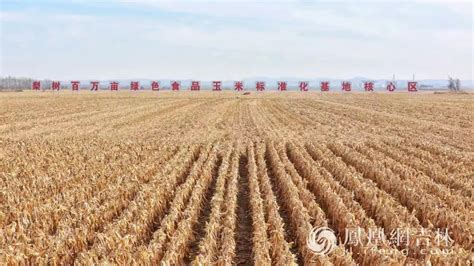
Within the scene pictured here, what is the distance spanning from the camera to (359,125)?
29.3 metres

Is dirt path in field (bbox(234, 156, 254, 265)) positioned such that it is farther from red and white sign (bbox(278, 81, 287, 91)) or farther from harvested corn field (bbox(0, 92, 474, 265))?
red and white sign (bbox(278, 81, 287, 91))

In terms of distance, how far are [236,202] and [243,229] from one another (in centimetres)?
178

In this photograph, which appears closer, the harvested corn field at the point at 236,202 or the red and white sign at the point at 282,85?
the harvested corn field at the point at 236,202

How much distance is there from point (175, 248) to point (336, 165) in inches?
310

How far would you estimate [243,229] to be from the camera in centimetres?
991

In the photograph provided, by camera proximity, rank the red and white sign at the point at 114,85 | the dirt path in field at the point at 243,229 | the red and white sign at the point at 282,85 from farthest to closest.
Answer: the red and white sign at the point at 282,85 → the red and white sign at the point at 114,85 → the dirt path in field at the point at 243,229

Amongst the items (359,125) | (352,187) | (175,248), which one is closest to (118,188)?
(175,248)

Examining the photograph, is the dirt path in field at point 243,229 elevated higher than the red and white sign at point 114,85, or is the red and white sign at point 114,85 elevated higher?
the red and white sign at point 114,85

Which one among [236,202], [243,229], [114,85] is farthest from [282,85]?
[243,229]

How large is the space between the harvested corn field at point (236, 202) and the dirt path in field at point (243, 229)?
3 cm

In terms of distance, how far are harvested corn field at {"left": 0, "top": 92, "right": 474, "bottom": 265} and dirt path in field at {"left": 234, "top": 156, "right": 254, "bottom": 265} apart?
0.10 feet

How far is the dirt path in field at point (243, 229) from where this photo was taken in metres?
8.64

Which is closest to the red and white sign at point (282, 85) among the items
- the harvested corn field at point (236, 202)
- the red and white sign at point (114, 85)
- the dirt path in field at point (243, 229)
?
the red and white sign at point (114, 85)

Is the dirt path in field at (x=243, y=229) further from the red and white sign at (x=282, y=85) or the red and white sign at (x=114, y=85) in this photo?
the red and white sign at (x=114, y=85)
